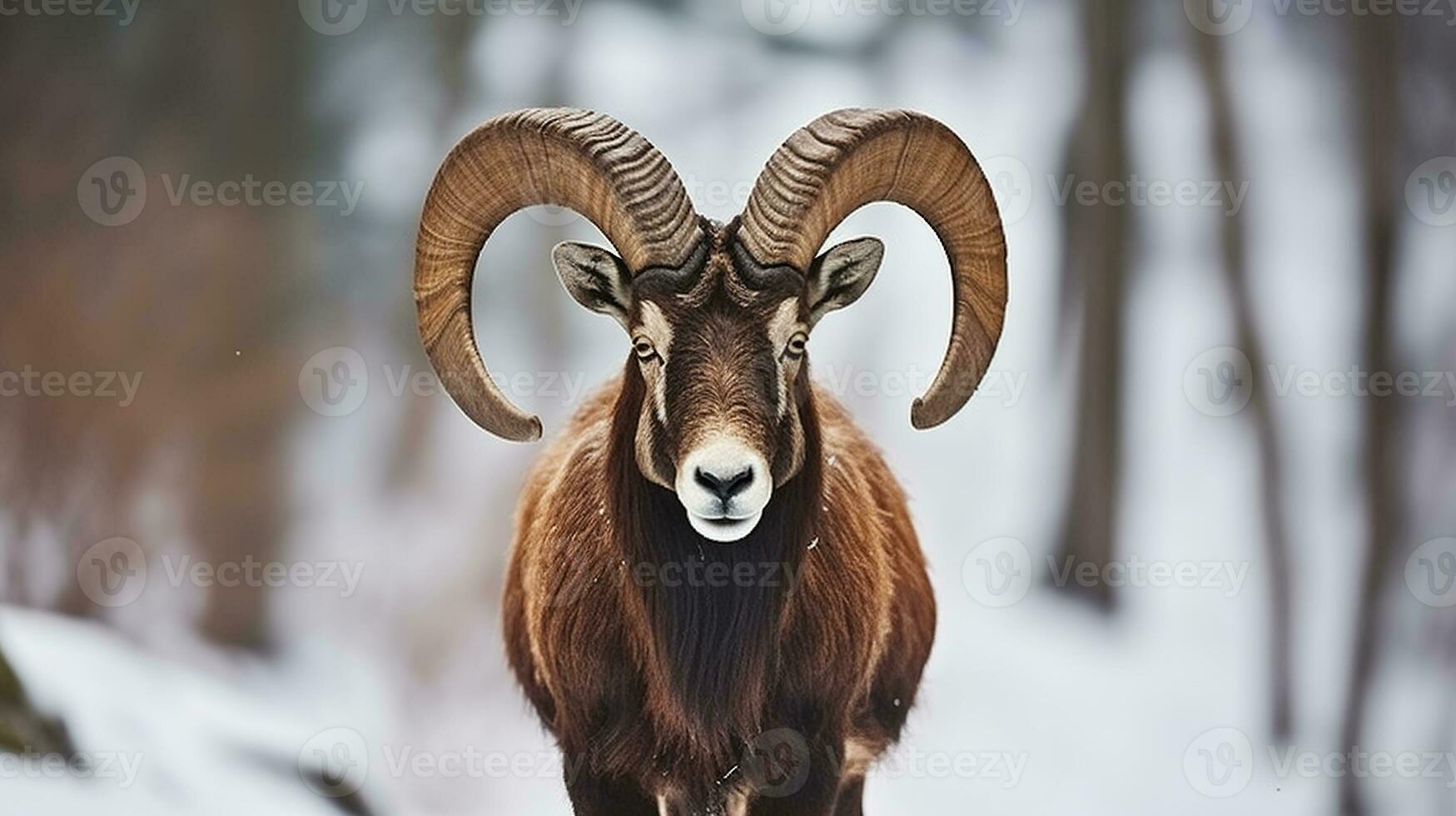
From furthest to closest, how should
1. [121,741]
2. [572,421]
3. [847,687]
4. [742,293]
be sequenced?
[121,741] < [572,421] < [847,687] < [742,293]

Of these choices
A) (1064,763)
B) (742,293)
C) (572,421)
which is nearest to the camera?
(742,293)

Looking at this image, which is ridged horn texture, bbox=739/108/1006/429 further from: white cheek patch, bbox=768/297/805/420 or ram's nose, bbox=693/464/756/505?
ram's nose, bbox=693/464/756/505

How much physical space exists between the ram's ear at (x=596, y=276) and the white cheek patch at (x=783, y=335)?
0.46 metres

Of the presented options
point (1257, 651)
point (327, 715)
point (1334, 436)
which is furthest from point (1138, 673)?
point (327, 715)

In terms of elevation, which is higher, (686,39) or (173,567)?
(686,39)

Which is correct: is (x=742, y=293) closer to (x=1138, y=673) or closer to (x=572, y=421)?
(x=572, y=421)

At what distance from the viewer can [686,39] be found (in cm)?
866

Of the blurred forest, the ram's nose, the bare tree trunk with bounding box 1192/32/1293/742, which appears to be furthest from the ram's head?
the bare tree trunk with bounding box 1192/32/1293/742

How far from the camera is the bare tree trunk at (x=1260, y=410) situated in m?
8.05

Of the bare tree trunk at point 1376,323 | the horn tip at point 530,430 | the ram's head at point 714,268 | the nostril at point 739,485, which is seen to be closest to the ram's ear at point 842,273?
the ram's head at point 714,268

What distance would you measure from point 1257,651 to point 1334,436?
1.16 metres

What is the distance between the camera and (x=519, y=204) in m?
4.87

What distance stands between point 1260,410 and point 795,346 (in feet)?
15.0

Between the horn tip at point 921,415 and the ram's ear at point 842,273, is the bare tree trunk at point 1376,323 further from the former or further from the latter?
the ram's ear at point 842,273
